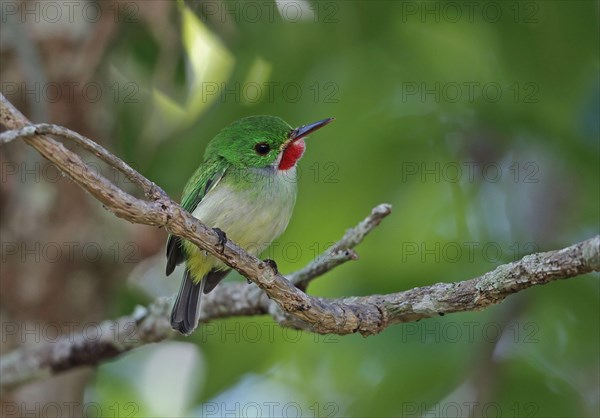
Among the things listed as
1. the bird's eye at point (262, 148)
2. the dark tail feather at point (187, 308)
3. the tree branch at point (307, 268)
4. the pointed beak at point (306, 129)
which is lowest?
the dark tail feather at point (187, 308)

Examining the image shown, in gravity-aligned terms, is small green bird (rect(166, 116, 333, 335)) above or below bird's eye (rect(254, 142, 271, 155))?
below

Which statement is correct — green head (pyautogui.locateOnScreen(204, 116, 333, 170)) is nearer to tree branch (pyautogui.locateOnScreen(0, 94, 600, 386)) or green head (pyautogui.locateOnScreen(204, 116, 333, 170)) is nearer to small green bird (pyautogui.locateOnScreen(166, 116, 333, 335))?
small green bird (pyautogui.locateOnScreen(166, 116, 333, 335))

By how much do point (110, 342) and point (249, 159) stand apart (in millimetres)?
1035

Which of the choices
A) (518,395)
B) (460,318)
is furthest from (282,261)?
(518,395)

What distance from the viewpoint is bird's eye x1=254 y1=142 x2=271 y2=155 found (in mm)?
3979

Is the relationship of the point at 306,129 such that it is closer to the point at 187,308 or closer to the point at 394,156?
the point at 394,156

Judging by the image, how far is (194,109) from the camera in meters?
4.66

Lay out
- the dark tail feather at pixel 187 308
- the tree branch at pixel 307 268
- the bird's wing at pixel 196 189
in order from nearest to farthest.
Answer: the tree branch at pixel 307 268 < the dark tail feather at pixel 187 308 < the bird's wing at pixel 196 189

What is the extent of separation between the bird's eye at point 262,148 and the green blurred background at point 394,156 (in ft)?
0.64

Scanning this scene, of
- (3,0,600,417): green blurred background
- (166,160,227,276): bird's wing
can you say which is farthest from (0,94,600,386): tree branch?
(3,0,600,417): green blurred background

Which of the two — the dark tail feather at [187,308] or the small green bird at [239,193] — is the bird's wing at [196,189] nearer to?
the small green bird at [239,193]

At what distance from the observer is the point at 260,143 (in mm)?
3979

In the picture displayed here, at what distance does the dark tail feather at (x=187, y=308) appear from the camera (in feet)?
11.8

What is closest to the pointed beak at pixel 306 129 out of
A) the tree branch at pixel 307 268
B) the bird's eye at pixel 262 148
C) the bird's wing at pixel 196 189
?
the bird's eye at pixel 262 148
